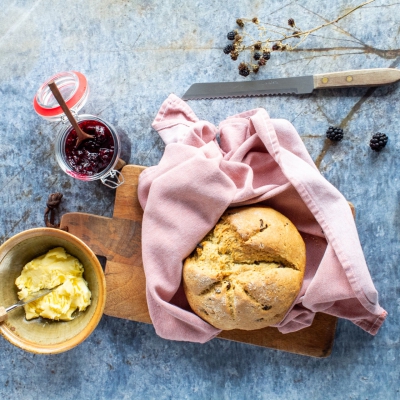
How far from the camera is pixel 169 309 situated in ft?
4.84

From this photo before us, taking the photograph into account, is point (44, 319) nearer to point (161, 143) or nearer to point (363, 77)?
point (161, 143)

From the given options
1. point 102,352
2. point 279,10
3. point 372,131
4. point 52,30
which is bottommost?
point 102,352

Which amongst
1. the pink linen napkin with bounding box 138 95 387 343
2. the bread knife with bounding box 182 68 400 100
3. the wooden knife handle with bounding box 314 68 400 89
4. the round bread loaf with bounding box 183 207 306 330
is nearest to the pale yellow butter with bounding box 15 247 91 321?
the pink linen napkin with bounding box 138 95 387 343

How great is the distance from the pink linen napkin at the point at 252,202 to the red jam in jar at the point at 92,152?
149mm

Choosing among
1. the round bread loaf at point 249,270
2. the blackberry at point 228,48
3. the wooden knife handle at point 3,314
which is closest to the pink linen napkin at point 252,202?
the round bread loaf at point 249,270

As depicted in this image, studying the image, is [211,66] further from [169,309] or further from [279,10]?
[169,309]

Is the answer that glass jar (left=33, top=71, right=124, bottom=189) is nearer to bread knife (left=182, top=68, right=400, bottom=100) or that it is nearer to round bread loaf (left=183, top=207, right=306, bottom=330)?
bread knife (left=182, top=68, right=400, bottom=100)

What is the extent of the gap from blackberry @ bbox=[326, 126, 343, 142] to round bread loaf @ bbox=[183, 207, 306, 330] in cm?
41

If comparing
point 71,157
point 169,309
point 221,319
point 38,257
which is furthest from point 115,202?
point 221,319

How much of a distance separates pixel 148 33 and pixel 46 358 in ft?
4.31

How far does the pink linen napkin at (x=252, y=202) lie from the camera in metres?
1.43

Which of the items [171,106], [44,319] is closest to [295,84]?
[171,106]

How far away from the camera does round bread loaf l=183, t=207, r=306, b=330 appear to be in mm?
1369

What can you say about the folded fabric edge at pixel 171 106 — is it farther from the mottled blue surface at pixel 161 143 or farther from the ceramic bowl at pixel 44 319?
the ceramic bowl at pixel 44 319
